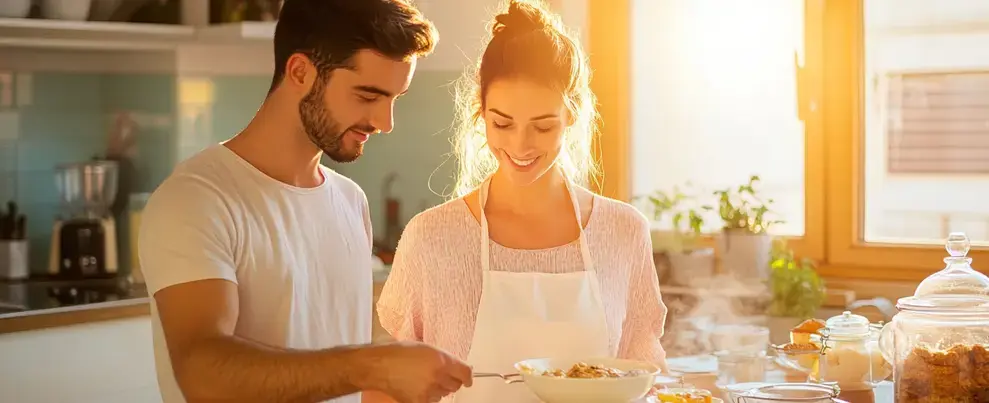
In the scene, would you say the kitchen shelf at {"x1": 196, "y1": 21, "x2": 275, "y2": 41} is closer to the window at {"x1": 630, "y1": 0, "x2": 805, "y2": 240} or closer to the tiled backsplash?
the tiled backsplash

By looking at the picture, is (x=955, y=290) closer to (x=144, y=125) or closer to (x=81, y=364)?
(x=81, y=364)

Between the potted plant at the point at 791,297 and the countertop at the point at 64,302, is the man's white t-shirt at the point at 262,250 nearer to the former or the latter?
the countertop at the point at 64,302

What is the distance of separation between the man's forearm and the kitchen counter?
1667 millimetres

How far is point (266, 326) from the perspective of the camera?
5.86 ft

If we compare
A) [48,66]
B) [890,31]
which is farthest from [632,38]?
[48,66]

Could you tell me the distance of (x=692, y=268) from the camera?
3910mm

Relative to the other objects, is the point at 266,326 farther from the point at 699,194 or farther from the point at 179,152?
the point at 699,194

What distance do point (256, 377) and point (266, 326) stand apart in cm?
21

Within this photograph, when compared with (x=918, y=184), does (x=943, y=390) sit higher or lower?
lower

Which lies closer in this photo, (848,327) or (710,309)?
(848,327)

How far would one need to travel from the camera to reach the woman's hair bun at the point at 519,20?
7.82 ft

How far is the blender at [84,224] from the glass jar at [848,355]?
7.91ft

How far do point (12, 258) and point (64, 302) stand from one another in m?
0.56

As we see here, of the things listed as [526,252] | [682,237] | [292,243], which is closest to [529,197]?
[526,252]
